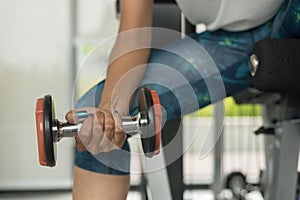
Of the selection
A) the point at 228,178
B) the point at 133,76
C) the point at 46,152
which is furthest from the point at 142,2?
the point at 228,178

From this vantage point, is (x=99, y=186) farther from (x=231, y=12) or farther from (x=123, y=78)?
(x=231, y=12)

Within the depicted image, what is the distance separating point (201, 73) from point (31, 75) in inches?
100

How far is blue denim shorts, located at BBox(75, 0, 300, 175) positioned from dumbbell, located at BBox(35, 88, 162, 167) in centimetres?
24

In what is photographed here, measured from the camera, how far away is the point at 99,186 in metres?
0.95

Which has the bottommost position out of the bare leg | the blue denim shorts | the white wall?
the white wall

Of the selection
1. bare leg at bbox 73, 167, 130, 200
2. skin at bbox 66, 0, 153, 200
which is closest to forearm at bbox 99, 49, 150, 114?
skin at bbox 66, 0, 153, 200

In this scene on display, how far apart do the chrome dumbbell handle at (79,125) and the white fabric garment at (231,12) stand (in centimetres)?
40

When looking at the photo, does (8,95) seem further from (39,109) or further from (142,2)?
(39,109)

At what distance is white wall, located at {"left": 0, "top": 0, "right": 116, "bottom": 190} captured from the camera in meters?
3.44

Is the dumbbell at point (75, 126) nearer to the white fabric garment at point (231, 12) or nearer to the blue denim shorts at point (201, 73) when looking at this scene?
the blue denim shorts at point (201, 73)

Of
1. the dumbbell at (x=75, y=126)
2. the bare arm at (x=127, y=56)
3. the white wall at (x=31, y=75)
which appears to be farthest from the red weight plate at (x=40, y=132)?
the white wall at (x=31, y=75)

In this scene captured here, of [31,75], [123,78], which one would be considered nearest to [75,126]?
[123,78]

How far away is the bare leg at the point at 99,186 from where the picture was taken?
0.95 m

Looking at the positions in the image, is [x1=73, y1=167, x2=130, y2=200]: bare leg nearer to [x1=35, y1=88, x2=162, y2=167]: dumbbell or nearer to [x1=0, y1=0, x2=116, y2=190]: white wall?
[x1=35, y1=88, x2=162, y2=167]: dumbbell
